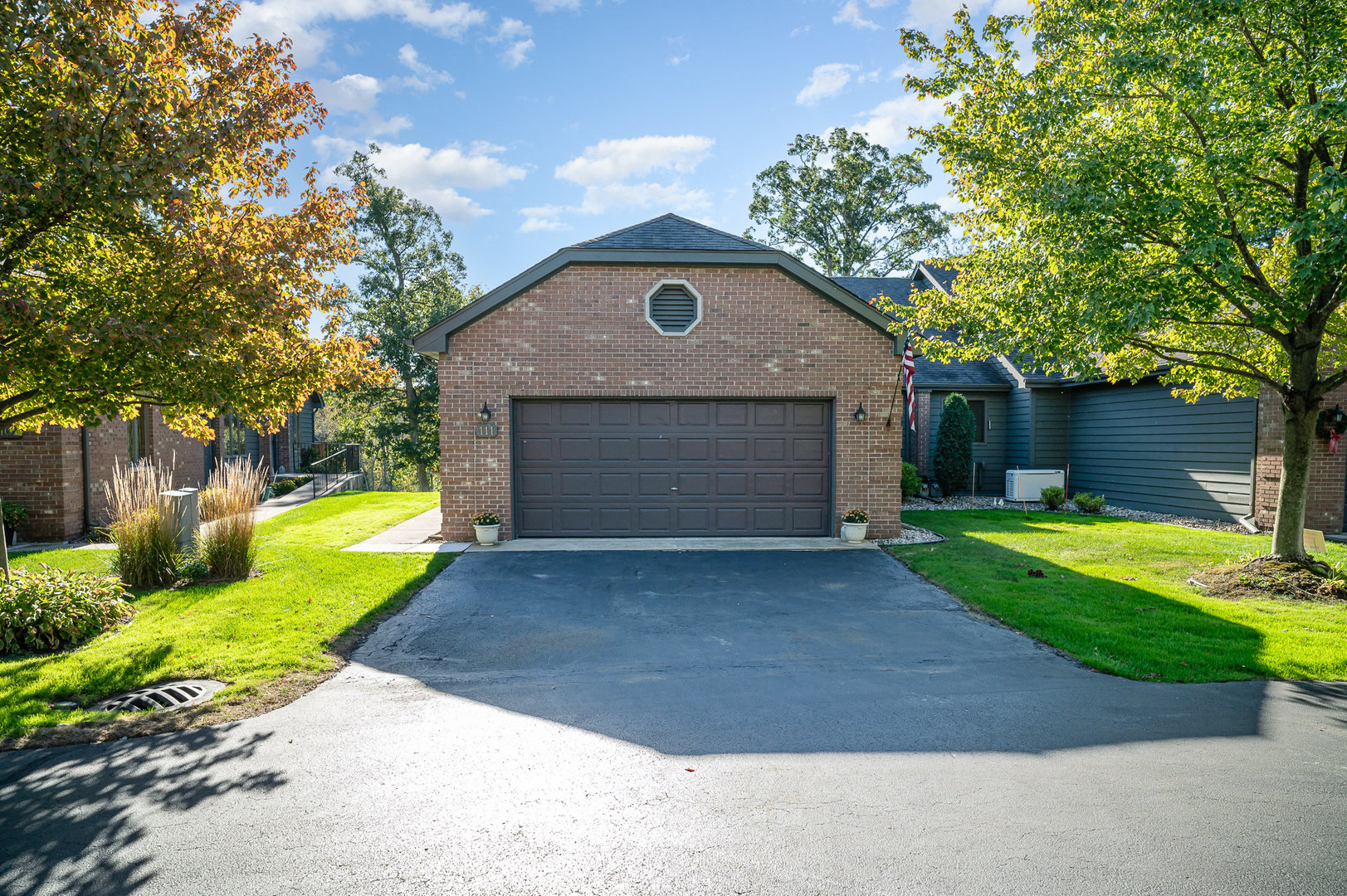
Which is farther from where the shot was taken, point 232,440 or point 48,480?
point 232,440

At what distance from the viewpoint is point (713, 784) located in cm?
379

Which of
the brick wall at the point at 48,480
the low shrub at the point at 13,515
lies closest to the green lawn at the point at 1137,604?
the brick wall at the point at 48,480

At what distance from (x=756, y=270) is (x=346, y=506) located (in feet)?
38.4

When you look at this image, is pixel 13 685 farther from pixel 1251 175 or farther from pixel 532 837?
pixel 1251 175

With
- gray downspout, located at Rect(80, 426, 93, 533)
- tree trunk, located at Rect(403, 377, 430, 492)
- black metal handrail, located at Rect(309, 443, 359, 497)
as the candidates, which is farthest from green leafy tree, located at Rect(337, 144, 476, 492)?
gray downspout, located at Rect(80, 426, 93, 533)

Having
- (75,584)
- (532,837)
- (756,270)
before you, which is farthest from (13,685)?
(756,270)

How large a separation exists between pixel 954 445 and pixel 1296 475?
8478 mm

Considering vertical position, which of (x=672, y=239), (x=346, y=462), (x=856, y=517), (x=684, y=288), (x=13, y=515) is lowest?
(x=856, y=517)

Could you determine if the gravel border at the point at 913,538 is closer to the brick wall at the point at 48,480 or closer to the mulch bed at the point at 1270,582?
the mulch bed at the point at 1270,582

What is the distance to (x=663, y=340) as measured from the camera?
11461 millimetres

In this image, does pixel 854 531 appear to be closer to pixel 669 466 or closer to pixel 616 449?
pixel 669 466

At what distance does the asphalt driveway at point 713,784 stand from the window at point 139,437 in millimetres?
11127

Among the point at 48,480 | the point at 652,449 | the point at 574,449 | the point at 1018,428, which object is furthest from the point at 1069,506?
the point at 48,480

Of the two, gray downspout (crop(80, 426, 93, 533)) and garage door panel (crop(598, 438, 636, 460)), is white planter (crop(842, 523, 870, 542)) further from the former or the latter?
gray downspout (crop(80, 426, 93, 533))
